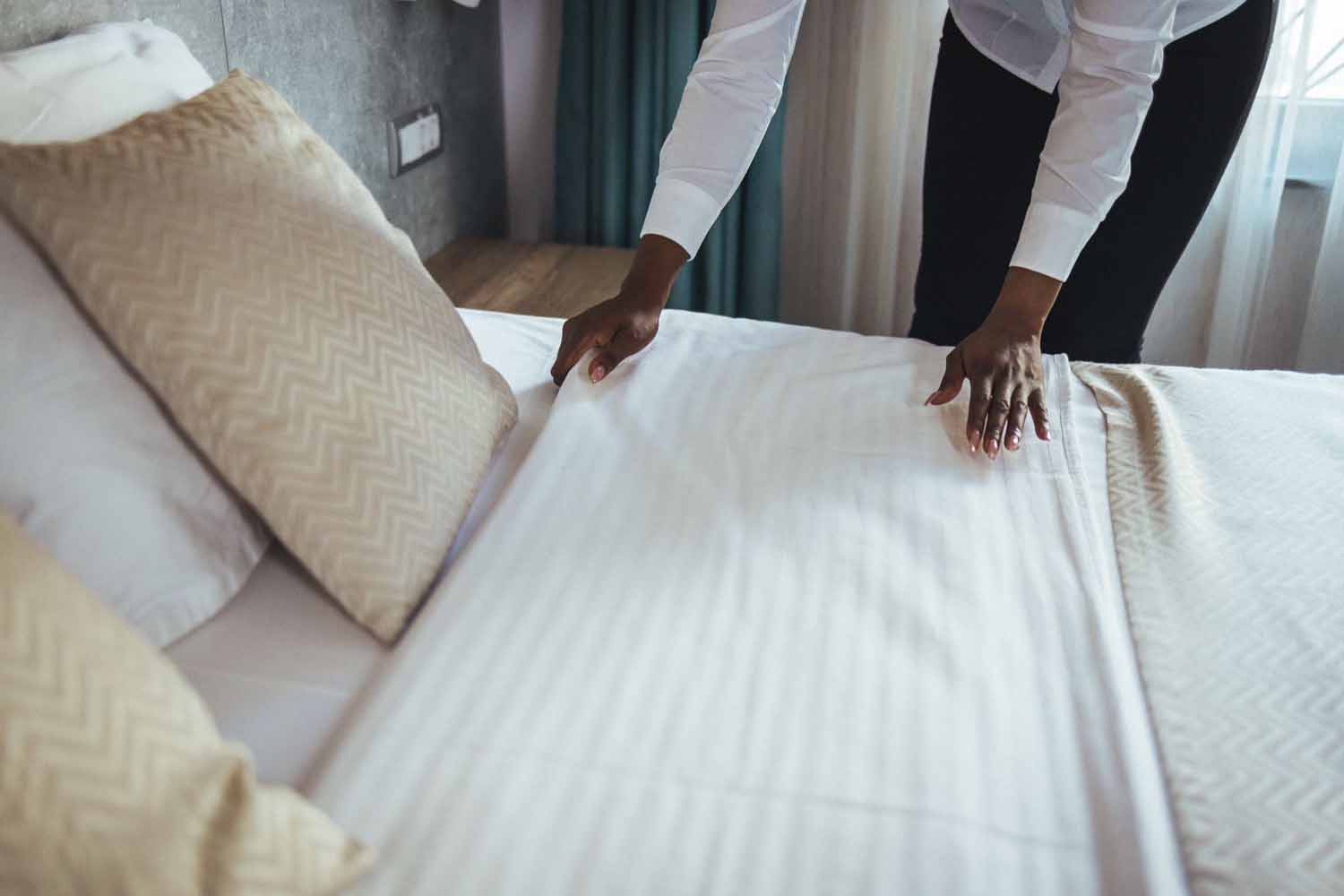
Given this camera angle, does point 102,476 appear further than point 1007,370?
No

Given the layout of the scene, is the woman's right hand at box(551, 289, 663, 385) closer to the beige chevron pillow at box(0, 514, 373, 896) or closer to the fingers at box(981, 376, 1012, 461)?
the fingers at box(981, 376, 1012, 461)

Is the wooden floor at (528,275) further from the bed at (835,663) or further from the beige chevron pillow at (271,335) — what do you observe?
the beige chevron pillow at (271,335)

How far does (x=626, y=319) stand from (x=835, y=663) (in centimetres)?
58

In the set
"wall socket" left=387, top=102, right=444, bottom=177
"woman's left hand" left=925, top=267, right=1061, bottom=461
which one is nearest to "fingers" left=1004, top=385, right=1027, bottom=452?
"woman's left hand" left=925, top=267, right=1061, bottom=461

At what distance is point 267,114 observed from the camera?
101cm

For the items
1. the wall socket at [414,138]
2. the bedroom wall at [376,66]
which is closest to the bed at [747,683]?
the bedroom wall at [376,66]

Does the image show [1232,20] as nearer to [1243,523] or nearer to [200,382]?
[1243,523]

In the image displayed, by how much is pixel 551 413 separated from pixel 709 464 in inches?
7.1

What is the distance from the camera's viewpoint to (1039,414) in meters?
1.09

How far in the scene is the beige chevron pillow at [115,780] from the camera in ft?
1.60

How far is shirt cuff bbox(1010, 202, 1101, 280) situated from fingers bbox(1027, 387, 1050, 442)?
19 cm

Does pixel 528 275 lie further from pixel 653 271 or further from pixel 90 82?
pixel 90 82

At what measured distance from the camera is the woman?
119 cm

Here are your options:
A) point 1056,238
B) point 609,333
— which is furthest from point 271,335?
point 1056,238
